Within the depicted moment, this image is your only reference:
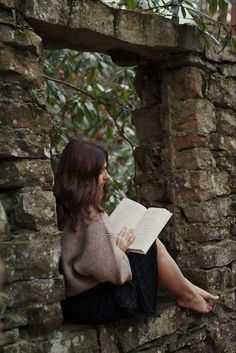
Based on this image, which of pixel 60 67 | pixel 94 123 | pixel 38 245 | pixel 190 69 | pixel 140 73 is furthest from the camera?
pixel 94 123

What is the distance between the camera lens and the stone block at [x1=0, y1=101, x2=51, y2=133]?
1864 millimetres

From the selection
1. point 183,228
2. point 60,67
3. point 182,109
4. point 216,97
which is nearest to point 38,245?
point 183,228

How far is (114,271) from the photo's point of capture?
1962 millimetres

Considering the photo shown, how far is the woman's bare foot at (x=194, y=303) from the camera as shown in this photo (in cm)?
245

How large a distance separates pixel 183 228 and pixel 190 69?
0.82 metres

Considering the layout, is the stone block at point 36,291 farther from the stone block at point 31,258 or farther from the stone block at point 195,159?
the stone block at point 195,159

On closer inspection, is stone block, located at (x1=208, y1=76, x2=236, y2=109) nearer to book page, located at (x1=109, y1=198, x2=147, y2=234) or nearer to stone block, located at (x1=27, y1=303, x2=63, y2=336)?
book page, located at (x1=109, y1=198, x2=147, y2=234)

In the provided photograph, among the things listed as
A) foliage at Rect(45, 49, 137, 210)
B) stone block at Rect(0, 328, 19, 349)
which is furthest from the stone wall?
foliage at Rect(45, 49, 137, 210)

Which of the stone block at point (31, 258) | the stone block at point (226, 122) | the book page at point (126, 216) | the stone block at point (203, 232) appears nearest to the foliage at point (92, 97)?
the stone block at point (226, 122)

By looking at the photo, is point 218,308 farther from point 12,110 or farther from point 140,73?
point 12,110

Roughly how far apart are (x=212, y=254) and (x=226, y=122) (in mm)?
727

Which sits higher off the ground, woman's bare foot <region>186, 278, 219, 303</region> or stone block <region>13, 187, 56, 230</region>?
stone block <region>13, 187, 56, 230</region>

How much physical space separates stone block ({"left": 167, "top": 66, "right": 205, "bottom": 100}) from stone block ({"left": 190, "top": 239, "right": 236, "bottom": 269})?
2.54 ft

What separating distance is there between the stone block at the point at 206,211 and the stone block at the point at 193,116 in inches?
14.6
